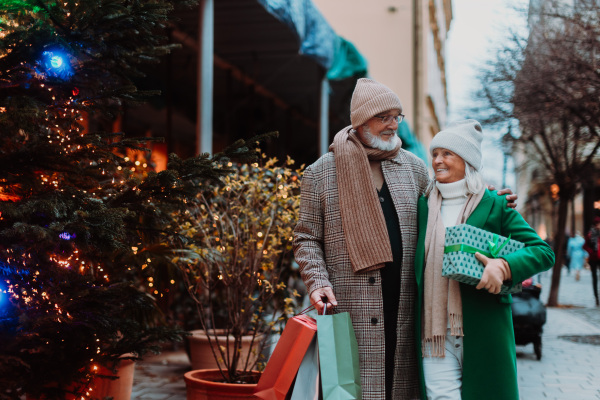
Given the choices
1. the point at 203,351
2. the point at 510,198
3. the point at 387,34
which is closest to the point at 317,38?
the point at 203,351

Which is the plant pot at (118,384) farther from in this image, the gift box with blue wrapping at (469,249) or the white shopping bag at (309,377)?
the gift box with blue wrapping at (469,249)

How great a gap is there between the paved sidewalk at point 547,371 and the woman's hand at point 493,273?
475mm

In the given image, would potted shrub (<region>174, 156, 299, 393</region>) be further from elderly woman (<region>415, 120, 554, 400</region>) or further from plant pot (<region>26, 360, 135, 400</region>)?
elderly woman (<region>415, 120, 554, 400</region>)

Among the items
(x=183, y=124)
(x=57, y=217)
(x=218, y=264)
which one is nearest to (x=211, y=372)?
(x=218, y=264)

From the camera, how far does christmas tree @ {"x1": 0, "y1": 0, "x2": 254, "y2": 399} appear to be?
303 cm

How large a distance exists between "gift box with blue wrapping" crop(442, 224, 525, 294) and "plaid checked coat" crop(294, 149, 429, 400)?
343mm

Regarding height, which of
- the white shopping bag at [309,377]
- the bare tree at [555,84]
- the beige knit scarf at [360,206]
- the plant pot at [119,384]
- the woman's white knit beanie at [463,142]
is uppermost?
the bare tree at [555,84]

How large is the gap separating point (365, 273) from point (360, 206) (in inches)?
12.2

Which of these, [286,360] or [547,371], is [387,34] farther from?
[286,360]

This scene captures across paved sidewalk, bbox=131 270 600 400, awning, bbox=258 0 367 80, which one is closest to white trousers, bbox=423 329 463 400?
paved sidewalk, bbox=131 270 600 400

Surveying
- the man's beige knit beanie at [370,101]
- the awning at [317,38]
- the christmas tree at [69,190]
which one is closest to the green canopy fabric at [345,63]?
the awning at [317,38]

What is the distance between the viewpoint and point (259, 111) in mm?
16906

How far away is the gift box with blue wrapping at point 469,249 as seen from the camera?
270 centimetres

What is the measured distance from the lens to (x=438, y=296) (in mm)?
2855
